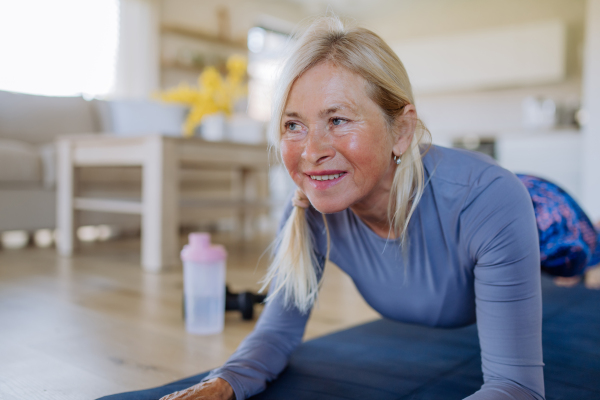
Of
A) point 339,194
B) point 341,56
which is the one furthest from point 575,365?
point 341,56

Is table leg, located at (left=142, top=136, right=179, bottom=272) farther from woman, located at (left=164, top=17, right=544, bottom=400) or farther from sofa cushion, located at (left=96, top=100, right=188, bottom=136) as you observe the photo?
sofa cushion, located at (left=96, top=100, right=188, bottom=136)

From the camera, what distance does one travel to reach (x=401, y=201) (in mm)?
890

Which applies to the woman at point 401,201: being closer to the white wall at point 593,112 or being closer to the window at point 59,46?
the white wall at point 593,112

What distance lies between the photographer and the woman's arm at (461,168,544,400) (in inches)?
A: 31.0

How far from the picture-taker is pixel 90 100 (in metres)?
3.91

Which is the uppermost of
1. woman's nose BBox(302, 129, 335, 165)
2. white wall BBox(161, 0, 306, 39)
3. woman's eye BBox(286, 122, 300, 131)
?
white wall BBox(161, 0, 306, 39)

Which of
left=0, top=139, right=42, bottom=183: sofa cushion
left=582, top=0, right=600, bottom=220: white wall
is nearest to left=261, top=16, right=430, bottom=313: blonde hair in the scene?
left=0, top=139, right=42, bottom=183: sofa cushion

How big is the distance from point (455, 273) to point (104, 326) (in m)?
1.04

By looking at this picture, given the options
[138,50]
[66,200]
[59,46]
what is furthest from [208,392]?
[138,50]

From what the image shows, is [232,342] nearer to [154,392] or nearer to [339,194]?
[154,392]

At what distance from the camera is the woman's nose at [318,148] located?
2.64 ft

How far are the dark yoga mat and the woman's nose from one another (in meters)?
0.46

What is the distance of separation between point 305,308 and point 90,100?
3452mm

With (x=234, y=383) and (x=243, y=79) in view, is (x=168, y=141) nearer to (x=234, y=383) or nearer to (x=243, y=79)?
(x=234, y=383)
